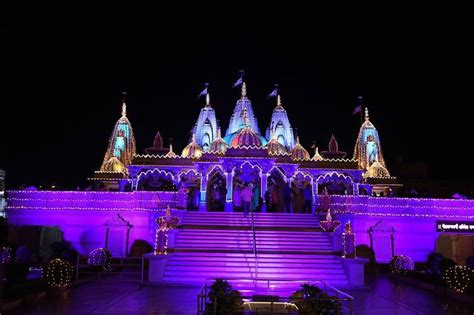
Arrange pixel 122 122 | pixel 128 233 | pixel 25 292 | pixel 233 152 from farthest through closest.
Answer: pixel 122 122 < pixel 233 152 < pixel 128 233 < pixel 25 292

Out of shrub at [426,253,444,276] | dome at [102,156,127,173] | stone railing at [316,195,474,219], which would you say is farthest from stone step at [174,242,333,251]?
dome at [102,156,127,173]

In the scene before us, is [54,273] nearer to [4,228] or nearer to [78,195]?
[78,195]

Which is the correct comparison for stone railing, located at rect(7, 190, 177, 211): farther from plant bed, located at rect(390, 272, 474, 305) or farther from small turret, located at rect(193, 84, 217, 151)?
small turret, located at rect(193, 84, 217, 151)

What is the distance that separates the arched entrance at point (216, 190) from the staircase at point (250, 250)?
590cm

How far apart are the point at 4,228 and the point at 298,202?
60.1 feet

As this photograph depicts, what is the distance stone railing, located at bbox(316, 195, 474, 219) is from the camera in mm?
26531

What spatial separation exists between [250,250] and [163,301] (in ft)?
23.5

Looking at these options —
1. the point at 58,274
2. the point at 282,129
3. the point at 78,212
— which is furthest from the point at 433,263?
the point at 282,129

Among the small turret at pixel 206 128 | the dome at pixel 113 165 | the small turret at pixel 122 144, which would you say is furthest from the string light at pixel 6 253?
the small turret at pixel 206 128

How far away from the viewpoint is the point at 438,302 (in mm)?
14680

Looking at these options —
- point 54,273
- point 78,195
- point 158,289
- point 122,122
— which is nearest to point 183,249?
point 158,289

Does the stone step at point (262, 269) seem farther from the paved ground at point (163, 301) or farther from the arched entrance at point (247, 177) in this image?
the arched entrance at point (247, 177)

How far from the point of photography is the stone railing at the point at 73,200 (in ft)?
87.8

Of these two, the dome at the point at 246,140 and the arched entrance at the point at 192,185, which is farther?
the arched entrance at the point at 192,185
